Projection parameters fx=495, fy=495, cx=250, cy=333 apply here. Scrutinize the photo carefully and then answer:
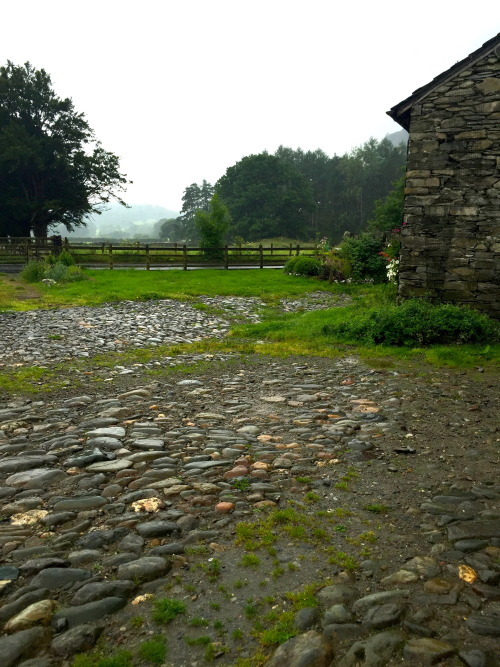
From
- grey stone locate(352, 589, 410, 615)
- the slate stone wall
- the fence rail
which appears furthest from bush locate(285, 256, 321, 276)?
grey stone locate(352, 589, 410, 615)

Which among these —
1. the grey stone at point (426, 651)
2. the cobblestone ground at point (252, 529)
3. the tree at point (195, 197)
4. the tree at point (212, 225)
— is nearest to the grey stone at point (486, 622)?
the cobblestone ground at point (252, 529)

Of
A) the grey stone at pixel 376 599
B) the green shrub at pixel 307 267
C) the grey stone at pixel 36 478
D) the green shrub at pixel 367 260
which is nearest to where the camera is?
the grey stone at pixel 376 599

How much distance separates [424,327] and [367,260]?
42.7 ft

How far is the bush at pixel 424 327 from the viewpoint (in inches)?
372

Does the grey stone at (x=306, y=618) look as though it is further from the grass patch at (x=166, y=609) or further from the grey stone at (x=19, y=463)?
the grey stone at (x=19, y=463)

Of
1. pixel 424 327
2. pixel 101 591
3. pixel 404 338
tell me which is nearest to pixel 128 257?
pixel 404 338

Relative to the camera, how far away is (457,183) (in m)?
10.3

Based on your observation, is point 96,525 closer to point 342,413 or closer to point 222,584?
point 222,584

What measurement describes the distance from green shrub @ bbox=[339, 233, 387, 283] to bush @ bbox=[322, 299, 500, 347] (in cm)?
1157

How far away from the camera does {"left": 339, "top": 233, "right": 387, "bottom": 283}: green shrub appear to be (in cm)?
2169

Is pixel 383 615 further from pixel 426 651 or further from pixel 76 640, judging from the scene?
pixel 76 640

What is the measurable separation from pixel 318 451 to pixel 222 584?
215cm

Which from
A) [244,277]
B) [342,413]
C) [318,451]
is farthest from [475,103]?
[244,277]

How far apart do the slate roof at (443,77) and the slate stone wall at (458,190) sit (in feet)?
0.32
